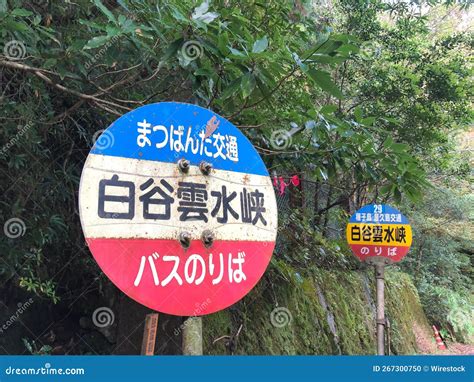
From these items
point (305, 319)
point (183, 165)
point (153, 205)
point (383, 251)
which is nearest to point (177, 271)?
point (153, 205)

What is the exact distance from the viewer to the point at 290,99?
3084mm

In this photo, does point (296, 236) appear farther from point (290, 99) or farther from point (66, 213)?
point (66, 213)

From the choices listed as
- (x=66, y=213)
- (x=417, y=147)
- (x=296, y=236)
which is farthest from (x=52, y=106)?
(x=417, y=147)

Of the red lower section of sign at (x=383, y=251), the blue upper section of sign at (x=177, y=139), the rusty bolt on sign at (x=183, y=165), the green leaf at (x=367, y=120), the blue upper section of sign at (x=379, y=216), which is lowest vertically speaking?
the red lower section of sign at (x=383, y=251)

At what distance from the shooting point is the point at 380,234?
4602 millimetres

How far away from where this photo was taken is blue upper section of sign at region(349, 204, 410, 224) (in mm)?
4598

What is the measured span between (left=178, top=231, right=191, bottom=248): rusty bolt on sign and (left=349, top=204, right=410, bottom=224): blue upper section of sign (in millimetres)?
3527

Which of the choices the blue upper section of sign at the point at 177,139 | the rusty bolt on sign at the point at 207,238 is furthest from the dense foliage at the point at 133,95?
the rusty bolt on sign at the point at 207,238

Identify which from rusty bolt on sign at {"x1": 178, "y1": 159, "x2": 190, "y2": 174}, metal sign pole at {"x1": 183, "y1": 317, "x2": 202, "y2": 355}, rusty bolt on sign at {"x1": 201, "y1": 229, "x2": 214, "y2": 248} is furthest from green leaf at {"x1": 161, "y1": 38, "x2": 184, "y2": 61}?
metal sign pole at {"x1": 183, "y1": 317, "x2": 202, "y2": 355}

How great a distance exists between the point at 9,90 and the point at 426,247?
1186cm

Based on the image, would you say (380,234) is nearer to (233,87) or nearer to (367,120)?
(367,120)

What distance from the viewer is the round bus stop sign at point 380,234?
4574mm

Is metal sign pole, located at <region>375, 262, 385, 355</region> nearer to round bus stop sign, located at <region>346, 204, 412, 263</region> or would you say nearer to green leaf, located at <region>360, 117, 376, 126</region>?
round bus stop sign, located at <region>346, 204, 412, 263</region>

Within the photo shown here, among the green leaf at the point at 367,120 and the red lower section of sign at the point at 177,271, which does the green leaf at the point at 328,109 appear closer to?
the green leaf at the point at 367,120
